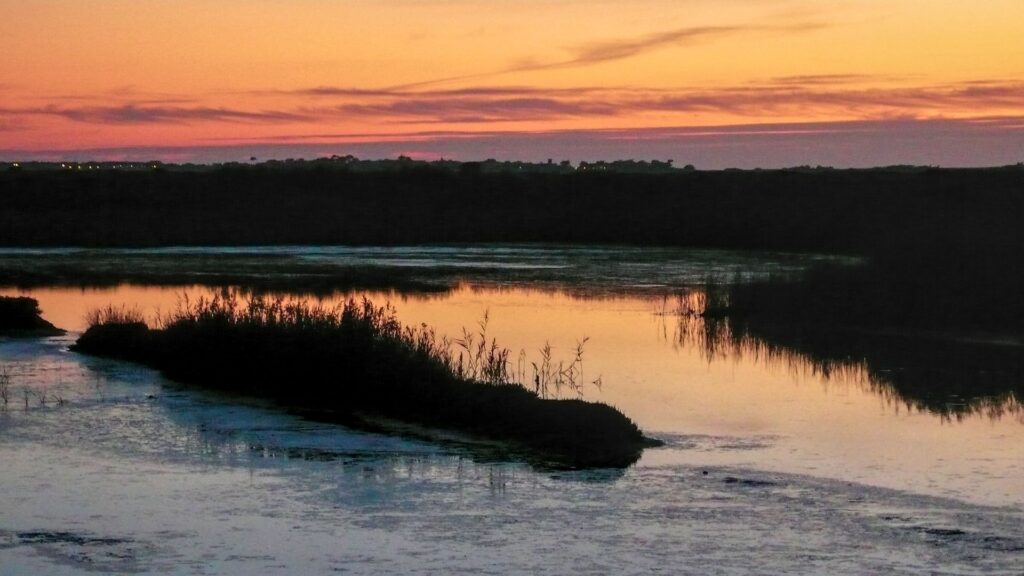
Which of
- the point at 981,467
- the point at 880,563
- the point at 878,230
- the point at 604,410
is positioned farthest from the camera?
the point at 878,230

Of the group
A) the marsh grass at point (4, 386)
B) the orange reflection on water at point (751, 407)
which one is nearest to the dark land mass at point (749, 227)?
the orange reflection on water at point (751, 407)

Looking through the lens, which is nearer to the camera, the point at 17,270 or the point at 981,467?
the point at 981,467

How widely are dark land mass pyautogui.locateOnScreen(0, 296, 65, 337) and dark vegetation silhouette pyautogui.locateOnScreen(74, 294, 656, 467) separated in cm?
255

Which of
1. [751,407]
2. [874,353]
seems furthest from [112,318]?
[874,353]

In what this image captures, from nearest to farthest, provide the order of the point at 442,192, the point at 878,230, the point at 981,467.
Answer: the point at 981,467 < the point at 878,230 < the point at 442,192

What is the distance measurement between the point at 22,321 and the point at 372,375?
9663 mm

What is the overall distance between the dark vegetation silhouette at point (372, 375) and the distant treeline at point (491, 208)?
25.6 meters

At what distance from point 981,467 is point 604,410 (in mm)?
3737

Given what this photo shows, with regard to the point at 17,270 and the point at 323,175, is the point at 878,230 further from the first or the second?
the point at 323,175

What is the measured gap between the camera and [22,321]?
2388 cm

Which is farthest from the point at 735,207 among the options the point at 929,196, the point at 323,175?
the point at 323,175

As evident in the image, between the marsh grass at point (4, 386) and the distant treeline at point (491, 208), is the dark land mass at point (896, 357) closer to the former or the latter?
the marsh grass at point (4, 386)

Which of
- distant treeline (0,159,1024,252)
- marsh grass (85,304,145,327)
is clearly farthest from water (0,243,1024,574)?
distant treeline (0,159,1024,252)

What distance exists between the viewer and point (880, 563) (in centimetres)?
1008
